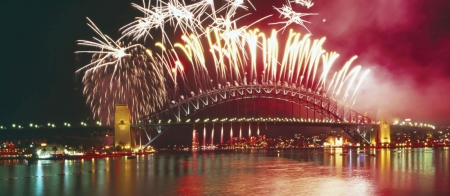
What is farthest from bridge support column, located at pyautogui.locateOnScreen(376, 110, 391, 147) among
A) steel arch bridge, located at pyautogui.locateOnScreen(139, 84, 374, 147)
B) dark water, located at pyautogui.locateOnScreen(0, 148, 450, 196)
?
dark water, located at pyautogui.locateOnScreen(0, 148, 450, 196)

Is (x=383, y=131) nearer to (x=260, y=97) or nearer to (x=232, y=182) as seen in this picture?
(x=260, y=97)

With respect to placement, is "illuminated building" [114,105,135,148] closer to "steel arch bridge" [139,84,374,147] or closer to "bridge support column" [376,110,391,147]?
"steel arch bridge" [139,84,374,147]

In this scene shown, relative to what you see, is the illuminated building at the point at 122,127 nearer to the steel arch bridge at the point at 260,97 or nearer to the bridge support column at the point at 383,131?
the steel arch bridge at the point at 260,97

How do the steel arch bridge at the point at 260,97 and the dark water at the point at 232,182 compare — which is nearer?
the dark water at the point at 232,182

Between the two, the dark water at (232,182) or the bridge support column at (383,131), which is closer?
the dark water at (232,182)

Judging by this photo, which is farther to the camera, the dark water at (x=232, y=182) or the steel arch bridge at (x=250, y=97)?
the steel arch bridge at (x=250, y=97)

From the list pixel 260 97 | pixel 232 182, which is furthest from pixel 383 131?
pixel 232 182

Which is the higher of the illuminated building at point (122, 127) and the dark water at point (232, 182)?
the illuminated building at point (122, 127)

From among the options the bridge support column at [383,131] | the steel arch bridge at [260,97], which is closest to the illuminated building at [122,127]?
the steel arch bridge at [260,97]

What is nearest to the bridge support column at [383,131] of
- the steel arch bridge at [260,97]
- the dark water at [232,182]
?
the steel arch bridge at [260,97]

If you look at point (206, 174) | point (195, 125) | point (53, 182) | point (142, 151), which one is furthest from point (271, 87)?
point (53, 182)

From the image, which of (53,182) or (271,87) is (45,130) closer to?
(271,87)
